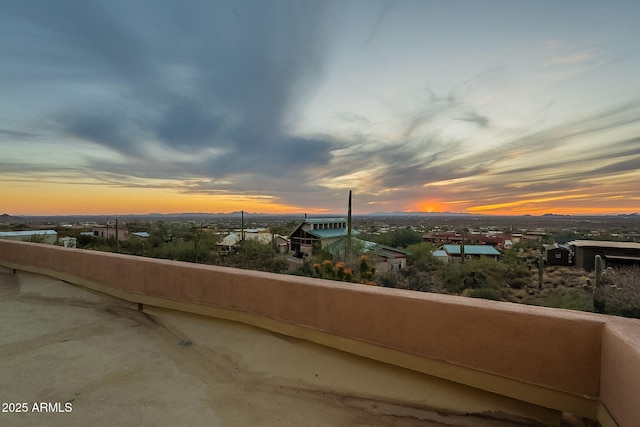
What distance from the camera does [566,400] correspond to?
6.81 ft

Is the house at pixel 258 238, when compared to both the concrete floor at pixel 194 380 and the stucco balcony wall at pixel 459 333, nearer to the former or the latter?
the concrete floor at pixel 194 380

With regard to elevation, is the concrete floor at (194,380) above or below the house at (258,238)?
above

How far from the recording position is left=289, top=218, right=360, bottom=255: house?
100 feet

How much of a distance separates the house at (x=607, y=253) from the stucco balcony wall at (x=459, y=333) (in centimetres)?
2171

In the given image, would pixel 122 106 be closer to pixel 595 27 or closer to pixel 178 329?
pixel 178 329

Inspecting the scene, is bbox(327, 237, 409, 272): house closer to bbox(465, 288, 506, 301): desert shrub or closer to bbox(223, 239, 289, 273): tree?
bbox(223, 239, 289, 273): tree

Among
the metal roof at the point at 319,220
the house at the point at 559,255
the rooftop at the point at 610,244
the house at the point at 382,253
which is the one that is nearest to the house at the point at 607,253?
the rooftop at the point at 610,244

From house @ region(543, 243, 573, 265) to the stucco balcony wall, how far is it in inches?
1194

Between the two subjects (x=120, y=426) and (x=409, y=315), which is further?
(x=409, y=315)

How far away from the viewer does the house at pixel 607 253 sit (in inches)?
717

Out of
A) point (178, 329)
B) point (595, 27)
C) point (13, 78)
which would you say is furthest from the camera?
point (13, 78)

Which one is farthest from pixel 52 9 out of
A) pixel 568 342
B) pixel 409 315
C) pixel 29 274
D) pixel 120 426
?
pixel 568 342

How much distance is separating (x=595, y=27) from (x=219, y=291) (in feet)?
41.4

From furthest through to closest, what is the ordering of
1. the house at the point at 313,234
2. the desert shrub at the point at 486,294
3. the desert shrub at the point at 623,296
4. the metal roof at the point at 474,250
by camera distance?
1. the house at the point at 313,234
2. the metal roof at the point at 474,250
3. the desert shrub at the point at 486,294
4. the desert shrub at the point at 623,296
